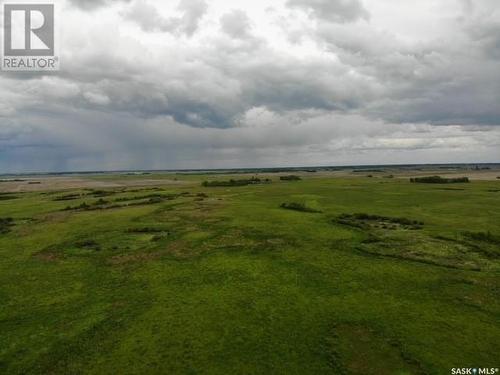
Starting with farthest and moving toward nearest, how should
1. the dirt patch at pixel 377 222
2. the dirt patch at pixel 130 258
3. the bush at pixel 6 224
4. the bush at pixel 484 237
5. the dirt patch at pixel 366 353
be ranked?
the bush at pixel 6 224, the dirt patch at pixel 377 222, the bush at pixel 484 237, the dirt patch at pixel 130 258, the dirt patch at pixel 366 353

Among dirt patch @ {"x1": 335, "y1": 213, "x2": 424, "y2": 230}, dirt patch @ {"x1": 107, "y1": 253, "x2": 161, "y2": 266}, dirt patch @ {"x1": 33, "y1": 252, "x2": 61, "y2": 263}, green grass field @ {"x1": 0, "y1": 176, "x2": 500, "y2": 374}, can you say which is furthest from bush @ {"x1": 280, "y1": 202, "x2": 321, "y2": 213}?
dirt patch @ {"x1": 33, "y1": 252, "x2": 61, "y2": 263}

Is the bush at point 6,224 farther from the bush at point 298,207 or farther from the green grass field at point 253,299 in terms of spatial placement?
the bush at point 298,207

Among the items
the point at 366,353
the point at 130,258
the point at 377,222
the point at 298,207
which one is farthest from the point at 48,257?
the point at 377,222

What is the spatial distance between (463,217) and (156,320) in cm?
3505

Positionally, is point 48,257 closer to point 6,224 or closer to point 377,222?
point 6,224

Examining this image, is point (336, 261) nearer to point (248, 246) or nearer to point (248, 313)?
point (248, 246)

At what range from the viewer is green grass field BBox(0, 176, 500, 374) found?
39.5 feet

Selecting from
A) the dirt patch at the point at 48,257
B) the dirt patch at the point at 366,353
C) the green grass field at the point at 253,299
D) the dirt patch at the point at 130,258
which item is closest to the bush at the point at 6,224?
the green grass field at the point at 253,299

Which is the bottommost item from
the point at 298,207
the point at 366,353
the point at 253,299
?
the point at 366,353

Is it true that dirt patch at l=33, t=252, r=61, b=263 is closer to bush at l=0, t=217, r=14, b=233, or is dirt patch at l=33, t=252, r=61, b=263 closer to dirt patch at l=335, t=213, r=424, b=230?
bush at l=0, t=217, r=14, b=233

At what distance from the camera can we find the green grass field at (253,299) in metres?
12.0

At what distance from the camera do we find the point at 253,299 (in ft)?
55.3

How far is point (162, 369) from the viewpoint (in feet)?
37.8

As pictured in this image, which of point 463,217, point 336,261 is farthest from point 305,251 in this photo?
point 463,217
